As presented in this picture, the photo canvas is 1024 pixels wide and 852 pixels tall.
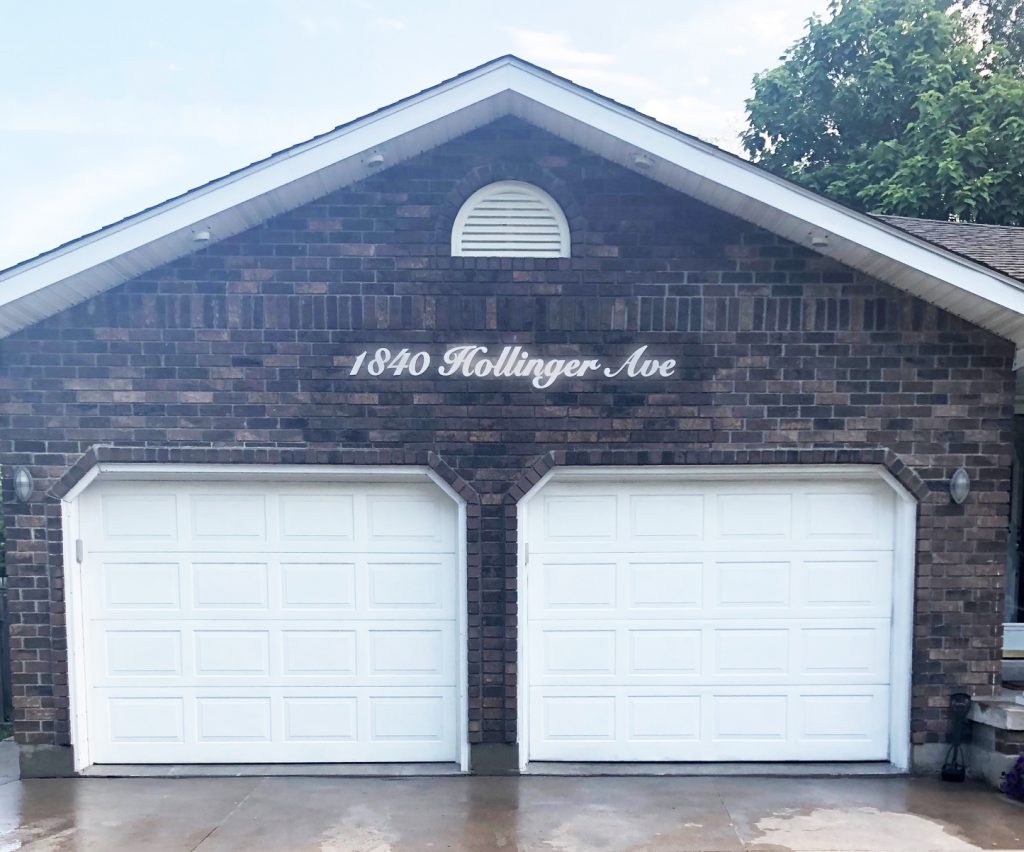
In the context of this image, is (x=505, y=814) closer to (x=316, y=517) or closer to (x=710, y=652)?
(x=710, y=652)

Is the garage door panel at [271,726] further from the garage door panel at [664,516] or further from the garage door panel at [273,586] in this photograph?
the garage door panel at [664,516]

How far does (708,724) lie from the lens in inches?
235

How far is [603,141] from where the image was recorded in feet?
18.0

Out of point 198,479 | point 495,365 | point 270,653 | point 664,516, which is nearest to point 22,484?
point 198,479

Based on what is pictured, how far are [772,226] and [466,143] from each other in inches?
93.7

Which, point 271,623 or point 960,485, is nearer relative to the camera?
point 960,485

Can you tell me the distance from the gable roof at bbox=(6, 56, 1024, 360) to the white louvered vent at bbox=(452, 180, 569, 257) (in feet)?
Answer: 1.98

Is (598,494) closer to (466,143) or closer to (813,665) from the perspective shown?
(813,665)

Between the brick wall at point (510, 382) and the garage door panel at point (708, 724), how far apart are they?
1.76ft

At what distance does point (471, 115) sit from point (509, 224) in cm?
81

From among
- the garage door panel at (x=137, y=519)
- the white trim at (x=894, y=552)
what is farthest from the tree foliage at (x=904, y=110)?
the garage door panel at (x=137, y=519)

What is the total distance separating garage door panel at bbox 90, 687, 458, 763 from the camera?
19.5ft

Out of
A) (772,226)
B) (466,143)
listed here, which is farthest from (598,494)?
(466,143)

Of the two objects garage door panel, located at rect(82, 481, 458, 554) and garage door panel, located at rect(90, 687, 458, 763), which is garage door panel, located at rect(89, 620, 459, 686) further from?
garage door panel, located at rect(82, 481, 458, 554)
